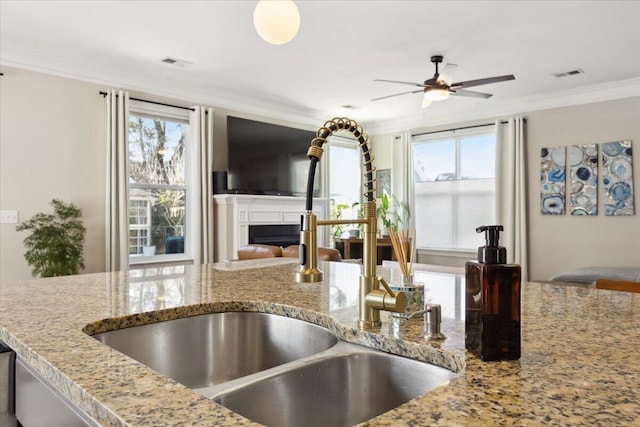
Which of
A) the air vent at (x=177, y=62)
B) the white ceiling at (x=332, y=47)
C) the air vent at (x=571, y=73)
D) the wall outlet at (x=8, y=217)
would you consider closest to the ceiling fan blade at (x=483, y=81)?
the white ceiling at (x=332, y=47)

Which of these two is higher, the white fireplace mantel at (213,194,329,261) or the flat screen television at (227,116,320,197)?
the flat screen television at (227,116,320,197)

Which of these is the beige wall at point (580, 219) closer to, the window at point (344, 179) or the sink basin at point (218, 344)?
the window at point (344, 179)

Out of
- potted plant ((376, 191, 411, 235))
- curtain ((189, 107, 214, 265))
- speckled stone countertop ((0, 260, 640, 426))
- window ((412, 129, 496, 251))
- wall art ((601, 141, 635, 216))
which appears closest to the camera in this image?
speckled stone countertop ((0, 260, 640, 426))

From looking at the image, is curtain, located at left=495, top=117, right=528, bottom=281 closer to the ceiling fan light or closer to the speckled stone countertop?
the ceiling fan light

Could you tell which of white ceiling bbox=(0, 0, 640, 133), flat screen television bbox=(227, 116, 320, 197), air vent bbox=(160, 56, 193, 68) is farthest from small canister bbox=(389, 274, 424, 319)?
flat screen television bbox=(227, 116, 320, 197)

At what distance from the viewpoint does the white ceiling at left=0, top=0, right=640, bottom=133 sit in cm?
336

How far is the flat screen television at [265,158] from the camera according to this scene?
18.2 feet

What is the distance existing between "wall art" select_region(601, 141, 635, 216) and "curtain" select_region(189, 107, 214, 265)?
474 cm

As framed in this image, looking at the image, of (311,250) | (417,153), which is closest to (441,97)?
(417,153)

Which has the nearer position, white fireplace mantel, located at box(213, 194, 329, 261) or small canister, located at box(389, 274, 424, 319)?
small canister, located at box(389, 274, 424, 319)

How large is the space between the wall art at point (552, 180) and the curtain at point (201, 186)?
423 cm

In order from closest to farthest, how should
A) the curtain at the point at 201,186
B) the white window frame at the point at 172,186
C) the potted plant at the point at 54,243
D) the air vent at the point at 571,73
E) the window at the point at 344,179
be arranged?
the potted plant at the point at 54,243 → the air vent at the point at 571,73 → the white window frame at the point at 172,186 → the curtain at the point at 201,186 → the window at the point at 344,179

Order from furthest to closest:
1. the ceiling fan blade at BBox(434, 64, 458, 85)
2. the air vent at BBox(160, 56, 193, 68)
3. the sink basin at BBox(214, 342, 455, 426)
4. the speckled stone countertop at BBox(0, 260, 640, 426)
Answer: the air vent at BBox(160, 56, 193, 68) → the ceiling fan blade at BBox(434, 64, 458, 85) → the sink basin at BBox(214, 342, 455, 426) → the speckled stone countertop at BBox(0, 260, 640, 426)

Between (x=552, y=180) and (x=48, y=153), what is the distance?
5773 millimetres
